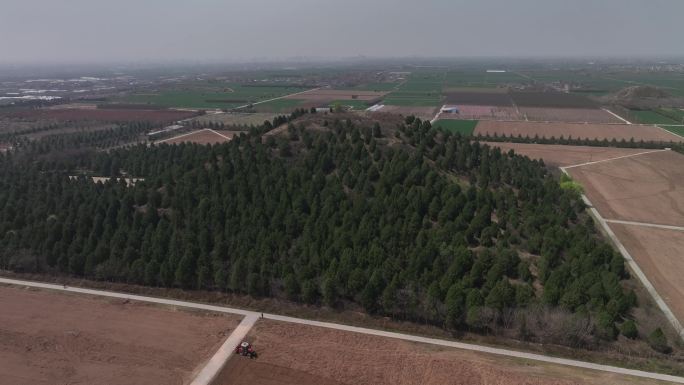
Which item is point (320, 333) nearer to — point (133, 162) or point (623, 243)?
point (623, 243)

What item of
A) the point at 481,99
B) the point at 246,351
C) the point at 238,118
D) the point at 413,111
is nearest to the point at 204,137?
the point at 238,118

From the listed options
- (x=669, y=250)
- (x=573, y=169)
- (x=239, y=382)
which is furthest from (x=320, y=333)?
(x=573, y=169)

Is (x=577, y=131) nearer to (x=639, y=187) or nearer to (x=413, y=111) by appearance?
(x=639, y=187)

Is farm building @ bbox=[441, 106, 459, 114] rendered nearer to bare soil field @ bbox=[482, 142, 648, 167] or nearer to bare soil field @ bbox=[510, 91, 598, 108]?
bare soil field @ bbox=[510, 91, 598, 108]

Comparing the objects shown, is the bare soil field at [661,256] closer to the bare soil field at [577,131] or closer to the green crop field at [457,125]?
the bare soil field at [577,131]

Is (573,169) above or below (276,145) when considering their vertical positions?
below

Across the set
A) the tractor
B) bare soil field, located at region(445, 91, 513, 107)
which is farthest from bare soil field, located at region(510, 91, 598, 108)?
the tractor
